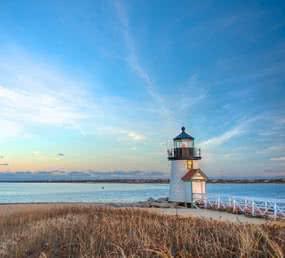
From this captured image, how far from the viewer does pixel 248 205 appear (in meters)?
20.8

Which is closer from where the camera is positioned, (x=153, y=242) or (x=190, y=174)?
(x=153, y=242)

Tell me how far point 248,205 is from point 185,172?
8.19 m

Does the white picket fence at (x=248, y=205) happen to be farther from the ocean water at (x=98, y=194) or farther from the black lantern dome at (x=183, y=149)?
the ocean water at (x=98, y=194)

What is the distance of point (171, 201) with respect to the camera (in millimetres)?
29500

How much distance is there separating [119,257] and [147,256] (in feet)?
1.54

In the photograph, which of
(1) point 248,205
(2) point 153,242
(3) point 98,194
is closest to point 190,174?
(1) point 248,205

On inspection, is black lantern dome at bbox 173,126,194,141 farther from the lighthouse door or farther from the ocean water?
the ocean water

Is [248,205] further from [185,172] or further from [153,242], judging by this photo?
[153,242]

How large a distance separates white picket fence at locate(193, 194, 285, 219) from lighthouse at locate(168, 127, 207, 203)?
27.6 inches

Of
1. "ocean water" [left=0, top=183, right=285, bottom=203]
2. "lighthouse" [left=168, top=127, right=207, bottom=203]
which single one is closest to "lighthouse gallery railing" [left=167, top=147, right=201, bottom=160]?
"lighthouse" [left=168, top=127, right=207, bottom=203]

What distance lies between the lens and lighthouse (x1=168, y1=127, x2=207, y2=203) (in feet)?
90.9

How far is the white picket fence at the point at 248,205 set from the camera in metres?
17.4

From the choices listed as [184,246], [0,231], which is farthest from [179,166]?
[184,246]

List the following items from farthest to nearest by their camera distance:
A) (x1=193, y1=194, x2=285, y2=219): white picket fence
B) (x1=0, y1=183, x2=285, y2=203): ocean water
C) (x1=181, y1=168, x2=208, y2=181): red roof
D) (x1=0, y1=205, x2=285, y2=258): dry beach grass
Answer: (x1=0, y1=183, x2=285, y2=203): ocean water, (x1=181, y1=168, x2=208, y2=181): red roof, (x1=193, y1=194, x2=285, y2=219): white picket fence, (x1=0, y1=205, x2=285, y2=258): dry beach grass
